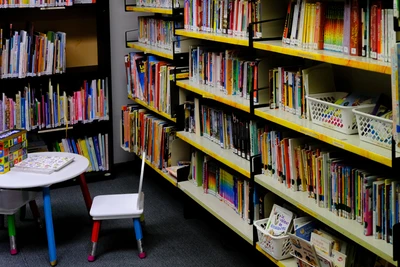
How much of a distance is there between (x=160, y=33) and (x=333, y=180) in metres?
2.27

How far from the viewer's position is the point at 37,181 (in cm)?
357

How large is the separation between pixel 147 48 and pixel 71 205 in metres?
1.38

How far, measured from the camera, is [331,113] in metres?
2.78

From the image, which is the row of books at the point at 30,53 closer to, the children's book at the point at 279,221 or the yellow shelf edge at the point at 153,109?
the yellow shelf edge at the point at 153,109

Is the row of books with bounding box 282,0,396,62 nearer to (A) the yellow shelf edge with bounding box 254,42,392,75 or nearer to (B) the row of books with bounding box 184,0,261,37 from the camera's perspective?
(A) the yellow shelf edge with bounding box 254,42,392,75

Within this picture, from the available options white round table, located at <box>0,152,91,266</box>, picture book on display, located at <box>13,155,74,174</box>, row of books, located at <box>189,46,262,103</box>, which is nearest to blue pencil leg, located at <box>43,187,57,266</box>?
white round table, located at <box>0,152,91,266</box>

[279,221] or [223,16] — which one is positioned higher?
[223,16]

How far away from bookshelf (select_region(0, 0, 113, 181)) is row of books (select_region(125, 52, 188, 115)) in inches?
9.3

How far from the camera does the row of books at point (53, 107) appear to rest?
15.7 feet

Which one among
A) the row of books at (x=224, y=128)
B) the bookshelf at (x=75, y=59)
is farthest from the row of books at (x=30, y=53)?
the row of books at (x=224, y=128)

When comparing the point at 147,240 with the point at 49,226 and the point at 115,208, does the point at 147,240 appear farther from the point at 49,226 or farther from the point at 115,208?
the point at 49,226

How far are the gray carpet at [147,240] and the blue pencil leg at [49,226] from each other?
8 centimetres

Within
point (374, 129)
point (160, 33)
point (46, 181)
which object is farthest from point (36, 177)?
point (374, 129)

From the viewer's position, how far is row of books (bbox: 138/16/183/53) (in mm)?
4320
